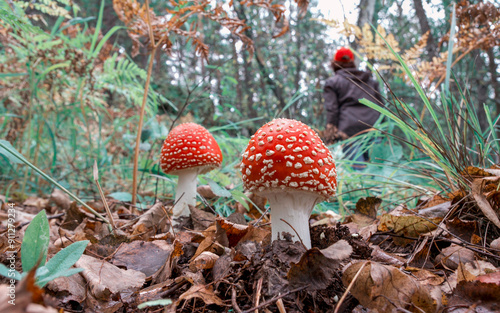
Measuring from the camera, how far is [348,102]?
19.6ft

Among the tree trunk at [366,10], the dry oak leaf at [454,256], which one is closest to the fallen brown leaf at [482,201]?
the dry oak leaf at [454,256]

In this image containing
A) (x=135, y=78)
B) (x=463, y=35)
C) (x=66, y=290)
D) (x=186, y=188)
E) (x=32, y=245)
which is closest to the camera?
(x=32, y=245)

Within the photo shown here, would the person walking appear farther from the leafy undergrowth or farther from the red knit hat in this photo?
the leafy undergrowth

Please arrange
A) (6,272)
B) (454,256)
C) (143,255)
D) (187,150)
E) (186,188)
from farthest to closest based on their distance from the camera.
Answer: (186,188) < (187,150) < (143,255) < (454,256) < (6,272)

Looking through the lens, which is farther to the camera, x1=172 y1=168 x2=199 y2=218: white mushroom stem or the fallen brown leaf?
x1=172 y1=168 x2=199 y2=218: white mushroom stem

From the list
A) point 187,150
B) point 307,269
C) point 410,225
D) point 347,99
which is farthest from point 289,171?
point 347,99

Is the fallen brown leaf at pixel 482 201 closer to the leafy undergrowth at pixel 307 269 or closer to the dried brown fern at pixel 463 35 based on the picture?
the leafy undergrowth at pixel 307 269

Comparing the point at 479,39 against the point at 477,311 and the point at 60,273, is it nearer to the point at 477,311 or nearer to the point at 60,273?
the point at 477,311

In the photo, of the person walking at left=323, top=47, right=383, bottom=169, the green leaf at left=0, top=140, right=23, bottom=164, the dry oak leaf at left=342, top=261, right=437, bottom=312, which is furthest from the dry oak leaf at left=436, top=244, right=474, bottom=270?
the person walking at left=323, top=47, right=383, bottom=169

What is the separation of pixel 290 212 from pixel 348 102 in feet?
15.9

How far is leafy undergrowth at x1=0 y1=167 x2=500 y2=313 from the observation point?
3.58 feet

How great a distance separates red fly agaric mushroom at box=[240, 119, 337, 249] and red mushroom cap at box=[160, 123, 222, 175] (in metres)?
0.89

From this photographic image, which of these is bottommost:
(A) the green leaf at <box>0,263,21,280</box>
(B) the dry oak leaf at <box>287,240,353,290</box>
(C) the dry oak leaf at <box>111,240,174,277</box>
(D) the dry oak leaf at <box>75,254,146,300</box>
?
(C) the dry oak leaf at <box>111,240,174,277</box>

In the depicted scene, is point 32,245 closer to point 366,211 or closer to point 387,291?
point 387,291
